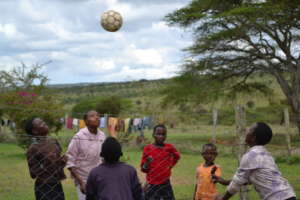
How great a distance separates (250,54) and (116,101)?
1415 centimetres

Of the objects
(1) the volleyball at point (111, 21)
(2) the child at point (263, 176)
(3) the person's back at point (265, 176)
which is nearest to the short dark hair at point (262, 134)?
(2) the child at point (263, 176)

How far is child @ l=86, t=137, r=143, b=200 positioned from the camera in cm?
391

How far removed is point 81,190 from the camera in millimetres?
5156

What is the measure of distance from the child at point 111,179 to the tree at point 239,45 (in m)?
16.9

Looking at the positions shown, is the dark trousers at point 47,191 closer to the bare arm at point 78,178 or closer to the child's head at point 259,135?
the bare arm at point 78,178

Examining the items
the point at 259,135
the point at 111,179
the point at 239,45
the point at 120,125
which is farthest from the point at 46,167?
the point at 239,45

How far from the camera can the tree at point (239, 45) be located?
20.7 meters

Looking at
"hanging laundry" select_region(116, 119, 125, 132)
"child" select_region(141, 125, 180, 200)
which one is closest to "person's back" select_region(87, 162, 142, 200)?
"child" select_region(141, 125, 180, 200)

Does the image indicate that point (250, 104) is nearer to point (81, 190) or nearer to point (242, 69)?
point (242, 69)

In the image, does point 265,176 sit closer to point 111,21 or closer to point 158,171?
point 158,171

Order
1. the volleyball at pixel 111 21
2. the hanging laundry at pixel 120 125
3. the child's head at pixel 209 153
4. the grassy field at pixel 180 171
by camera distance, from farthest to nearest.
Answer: the hanging laundry at pixel 120 125
the volleyball at pixel 111 21
the grassy field at pixel 180 171
the child's head at pixel 209 153

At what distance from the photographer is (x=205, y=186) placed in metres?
5.32

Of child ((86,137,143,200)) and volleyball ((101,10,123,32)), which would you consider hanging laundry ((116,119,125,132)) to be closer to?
A: volleyball ((101,10,123,32))

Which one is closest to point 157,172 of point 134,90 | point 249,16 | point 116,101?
point 249,16
